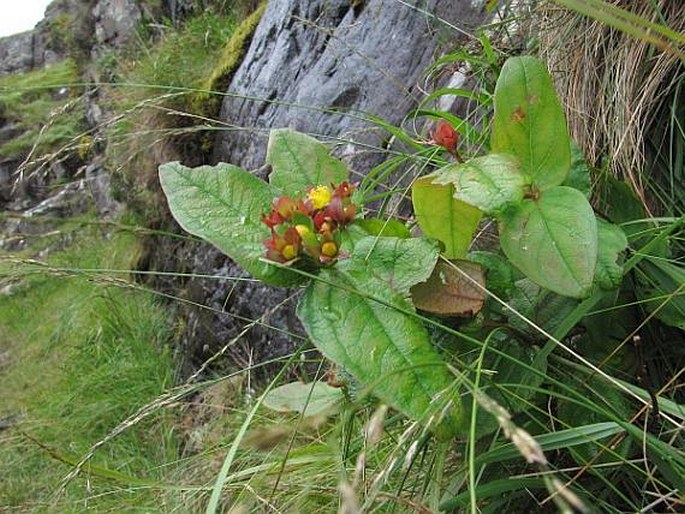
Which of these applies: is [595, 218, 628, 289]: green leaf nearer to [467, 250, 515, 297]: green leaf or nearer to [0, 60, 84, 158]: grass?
[467, 250, 515, 297]: green leaf

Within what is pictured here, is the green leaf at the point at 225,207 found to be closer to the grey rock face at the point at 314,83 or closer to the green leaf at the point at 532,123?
the green leaf at the point at 532,123

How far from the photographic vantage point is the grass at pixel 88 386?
2.39m

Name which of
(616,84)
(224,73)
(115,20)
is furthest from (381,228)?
(115,20)

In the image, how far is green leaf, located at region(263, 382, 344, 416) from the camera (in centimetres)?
84

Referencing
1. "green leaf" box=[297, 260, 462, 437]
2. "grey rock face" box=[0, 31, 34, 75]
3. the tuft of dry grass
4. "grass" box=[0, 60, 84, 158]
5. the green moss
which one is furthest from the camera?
"grey rock face" box=[0, 31, 34, 75]

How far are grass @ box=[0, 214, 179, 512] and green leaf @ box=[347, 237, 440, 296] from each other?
1042 millimetres

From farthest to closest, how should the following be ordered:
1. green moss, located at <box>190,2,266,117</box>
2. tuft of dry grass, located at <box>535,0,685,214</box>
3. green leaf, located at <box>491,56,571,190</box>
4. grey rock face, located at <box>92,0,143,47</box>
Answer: grey rock face, located at <box>92,0,143,47</box> → green moss, located at <box>190,2,266,117</box> → tuft of dry grass, located at <box>535,0,685,214</box> → green leaf, located at <box>491,56,571,190</box>

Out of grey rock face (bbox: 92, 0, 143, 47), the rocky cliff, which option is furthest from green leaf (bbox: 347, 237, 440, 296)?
grey rock face (bbox: 92, 0, 143, 47)

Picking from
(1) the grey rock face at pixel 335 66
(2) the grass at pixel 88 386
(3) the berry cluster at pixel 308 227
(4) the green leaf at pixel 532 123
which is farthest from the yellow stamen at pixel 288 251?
(2) the grass at pixel 88 386

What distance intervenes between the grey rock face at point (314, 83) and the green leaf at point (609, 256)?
0.91 metres

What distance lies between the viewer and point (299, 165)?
835 mm

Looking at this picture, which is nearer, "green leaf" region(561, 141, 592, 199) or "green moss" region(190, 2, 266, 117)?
"green leaf" region(561, 141, 592, 199)

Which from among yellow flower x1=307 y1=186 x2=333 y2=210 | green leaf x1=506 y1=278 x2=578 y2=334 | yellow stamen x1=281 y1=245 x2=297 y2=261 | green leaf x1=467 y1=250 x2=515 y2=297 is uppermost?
yellow flower x1=307 y1=186 x2=333 y2=210

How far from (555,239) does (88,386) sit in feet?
8.43
